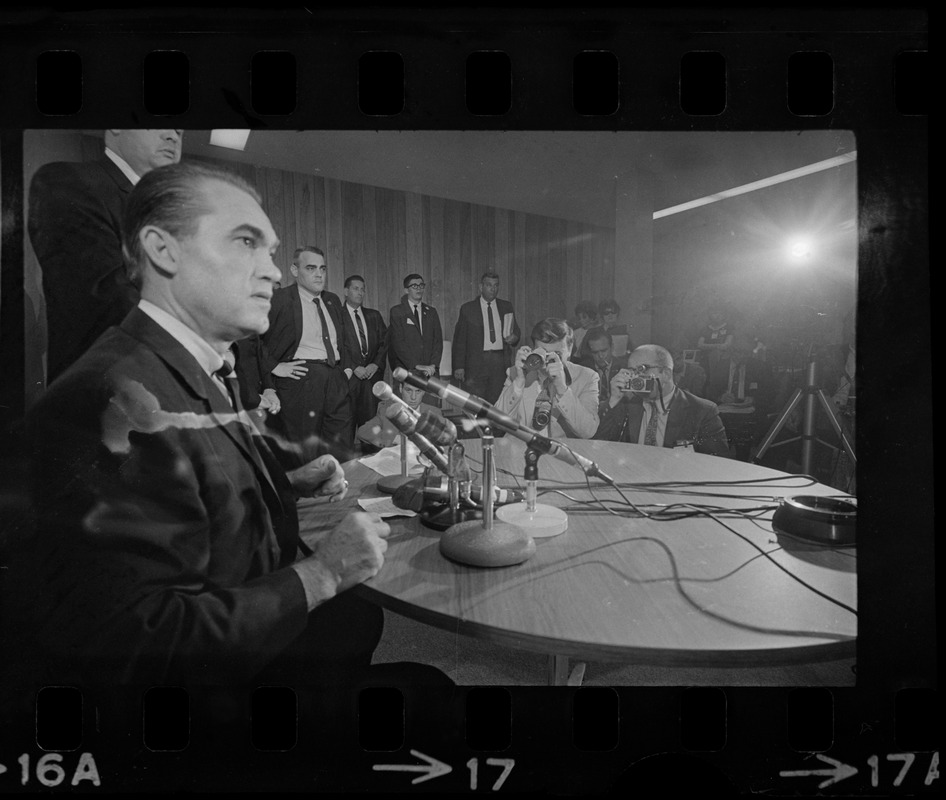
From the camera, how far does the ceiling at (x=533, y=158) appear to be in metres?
1.22

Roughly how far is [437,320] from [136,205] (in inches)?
26.7

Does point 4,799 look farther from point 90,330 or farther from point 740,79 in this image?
point 740,79

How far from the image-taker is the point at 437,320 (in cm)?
138

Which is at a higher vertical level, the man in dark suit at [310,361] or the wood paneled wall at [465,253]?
the wood paneled wall at [465,253]

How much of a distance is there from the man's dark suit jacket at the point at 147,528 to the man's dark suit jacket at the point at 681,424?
2.83 ft

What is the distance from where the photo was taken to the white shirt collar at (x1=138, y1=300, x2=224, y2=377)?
1.15m

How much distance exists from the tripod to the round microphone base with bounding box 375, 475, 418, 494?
934mm

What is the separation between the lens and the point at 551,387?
1452 mm

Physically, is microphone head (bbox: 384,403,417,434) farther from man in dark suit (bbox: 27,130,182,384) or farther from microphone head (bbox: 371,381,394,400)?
man in dark suit (bbox: 27,130,182,384)

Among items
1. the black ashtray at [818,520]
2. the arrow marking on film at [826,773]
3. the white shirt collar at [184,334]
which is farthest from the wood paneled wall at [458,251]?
the arrow marking on film at [826,773]

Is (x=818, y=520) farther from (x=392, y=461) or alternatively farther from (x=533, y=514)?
(x=392, y=461)

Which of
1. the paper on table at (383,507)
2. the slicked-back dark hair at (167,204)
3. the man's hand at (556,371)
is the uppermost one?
the slicked-back dark hair at (167,204)

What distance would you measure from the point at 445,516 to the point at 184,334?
2.17ft

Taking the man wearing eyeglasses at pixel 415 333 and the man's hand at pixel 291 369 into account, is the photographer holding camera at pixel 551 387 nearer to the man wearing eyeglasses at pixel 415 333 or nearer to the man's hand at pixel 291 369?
the man wearing eyeglasses at pixel 415 333
